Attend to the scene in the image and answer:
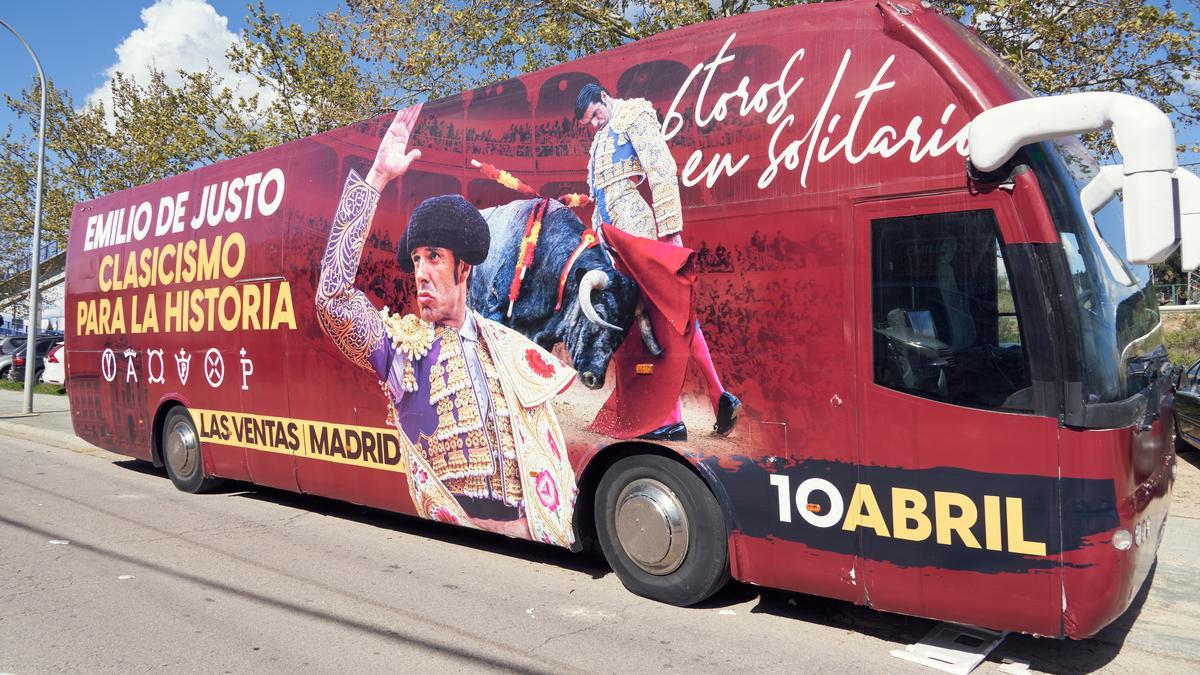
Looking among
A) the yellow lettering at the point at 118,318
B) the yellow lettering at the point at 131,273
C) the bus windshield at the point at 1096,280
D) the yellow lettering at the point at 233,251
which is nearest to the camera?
the bus windshield at the point at 1096,280

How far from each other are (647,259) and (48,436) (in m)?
14.0

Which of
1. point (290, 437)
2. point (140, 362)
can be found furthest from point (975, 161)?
point (140, 362)

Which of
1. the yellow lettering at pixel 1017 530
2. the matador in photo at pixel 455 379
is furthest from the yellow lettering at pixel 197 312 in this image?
the yellow lettering at pixel 1017 530

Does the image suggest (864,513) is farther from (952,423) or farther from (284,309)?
(284,309)

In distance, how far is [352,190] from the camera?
7.39 metres

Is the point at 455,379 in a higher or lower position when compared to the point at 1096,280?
lower

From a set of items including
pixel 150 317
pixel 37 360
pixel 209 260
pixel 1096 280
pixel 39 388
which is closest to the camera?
pixel 1096 280

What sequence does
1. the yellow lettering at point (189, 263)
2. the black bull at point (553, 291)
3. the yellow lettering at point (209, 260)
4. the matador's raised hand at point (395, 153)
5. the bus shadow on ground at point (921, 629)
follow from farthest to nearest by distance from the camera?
the yellow lettering at point (189, 263) < the yellow lettering at point (209, 260) < the matador's raised hand at point (395, 153) < the black bull at point (553, 291) < the bus shadow on ground at point (921, 629)

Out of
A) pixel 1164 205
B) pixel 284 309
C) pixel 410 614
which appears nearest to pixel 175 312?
pixel 284 309

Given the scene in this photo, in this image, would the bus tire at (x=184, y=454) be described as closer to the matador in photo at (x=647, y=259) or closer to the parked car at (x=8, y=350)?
the matador in photo at (x=647, y=259)

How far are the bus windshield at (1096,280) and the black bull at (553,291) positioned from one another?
236 centimetres

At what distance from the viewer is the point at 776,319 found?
4672 mm

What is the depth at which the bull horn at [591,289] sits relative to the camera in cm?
551

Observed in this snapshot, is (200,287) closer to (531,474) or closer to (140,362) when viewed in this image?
(140,362)
